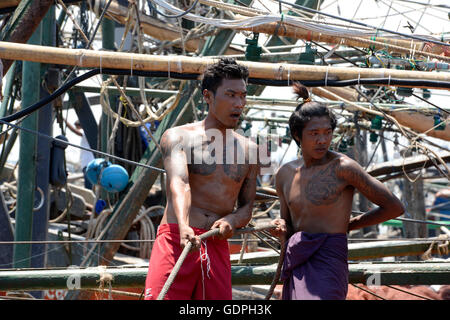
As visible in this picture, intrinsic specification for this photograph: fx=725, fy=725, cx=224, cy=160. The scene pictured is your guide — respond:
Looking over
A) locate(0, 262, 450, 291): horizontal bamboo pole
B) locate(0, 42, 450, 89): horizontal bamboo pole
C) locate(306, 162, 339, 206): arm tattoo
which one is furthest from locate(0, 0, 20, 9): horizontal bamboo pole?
locate(306, 162, 339, 206): arm tattoo

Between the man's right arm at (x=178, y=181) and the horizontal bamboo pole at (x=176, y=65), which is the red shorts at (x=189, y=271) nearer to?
the man's right arm at (x=178, y=181)

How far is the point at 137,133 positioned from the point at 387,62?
233 inches

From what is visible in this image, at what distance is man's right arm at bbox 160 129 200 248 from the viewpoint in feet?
11.6

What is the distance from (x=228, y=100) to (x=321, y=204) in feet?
2.51

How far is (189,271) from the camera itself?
12.4ft

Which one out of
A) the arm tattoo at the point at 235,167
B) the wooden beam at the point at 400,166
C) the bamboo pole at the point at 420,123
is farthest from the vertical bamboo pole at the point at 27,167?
the wooden beam at the point at 400,166

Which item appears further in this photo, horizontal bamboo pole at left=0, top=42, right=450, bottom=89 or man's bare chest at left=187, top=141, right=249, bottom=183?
horizontal bamboo pole at left=0, top=42, right=450, bottom=89

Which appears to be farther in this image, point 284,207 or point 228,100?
point 284,207

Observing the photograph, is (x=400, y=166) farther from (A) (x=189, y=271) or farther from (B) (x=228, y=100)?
(A) (x=189, y=271)

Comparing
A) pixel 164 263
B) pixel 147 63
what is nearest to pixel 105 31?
pixel 147 63

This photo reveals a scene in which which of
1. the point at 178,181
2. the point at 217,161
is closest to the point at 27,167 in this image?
the point at 217,161

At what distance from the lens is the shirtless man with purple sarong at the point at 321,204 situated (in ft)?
12.7

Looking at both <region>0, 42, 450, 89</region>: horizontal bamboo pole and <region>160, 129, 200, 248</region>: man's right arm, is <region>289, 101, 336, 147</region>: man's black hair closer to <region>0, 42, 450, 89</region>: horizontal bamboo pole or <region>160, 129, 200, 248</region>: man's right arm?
<region>160, 129, 200, 248</region>: man's right arm

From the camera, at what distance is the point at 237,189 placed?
4.07 meters
